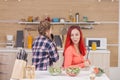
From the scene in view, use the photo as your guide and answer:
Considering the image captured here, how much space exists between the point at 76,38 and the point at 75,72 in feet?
1.72

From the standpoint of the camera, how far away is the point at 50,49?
377cm

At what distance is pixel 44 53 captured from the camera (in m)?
3.77

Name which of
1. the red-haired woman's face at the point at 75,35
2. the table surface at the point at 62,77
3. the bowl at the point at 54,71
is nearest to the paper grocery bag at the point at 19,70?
the table surface at the point at 62,77

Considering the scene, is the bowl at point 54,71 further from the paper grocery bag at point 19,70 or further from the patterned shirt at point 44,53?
the patterned shirt at point 44,53

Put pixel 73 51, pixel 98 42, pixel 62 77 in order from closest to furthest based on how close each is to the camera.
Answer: pixel 62 77
pixel 73 51
pixel 98 42

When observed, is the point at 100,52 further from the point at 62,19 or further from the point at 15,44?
the point at 15,44

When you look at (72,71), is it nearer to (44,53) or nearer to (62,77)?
(62,77)

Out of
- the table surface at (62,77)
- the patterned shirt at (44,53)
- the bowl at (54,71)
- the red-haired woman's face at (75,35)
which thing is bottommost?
the table surface at (62,77)

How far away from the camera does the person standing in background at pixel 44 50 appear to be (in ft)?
12.4

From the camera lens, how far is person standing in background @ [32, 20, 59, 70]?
377cm

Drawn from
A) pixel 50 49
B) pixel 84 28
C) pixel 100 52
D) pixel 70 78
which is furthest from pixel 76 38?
pixel 84 28

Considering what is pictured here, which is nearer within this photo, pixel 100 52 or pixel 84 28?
pixel 100 52

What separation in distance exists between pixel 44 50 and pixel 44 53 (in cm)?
4

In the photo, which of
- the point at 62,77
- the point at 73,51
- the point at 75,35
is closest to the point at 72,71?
the point at 62,77
